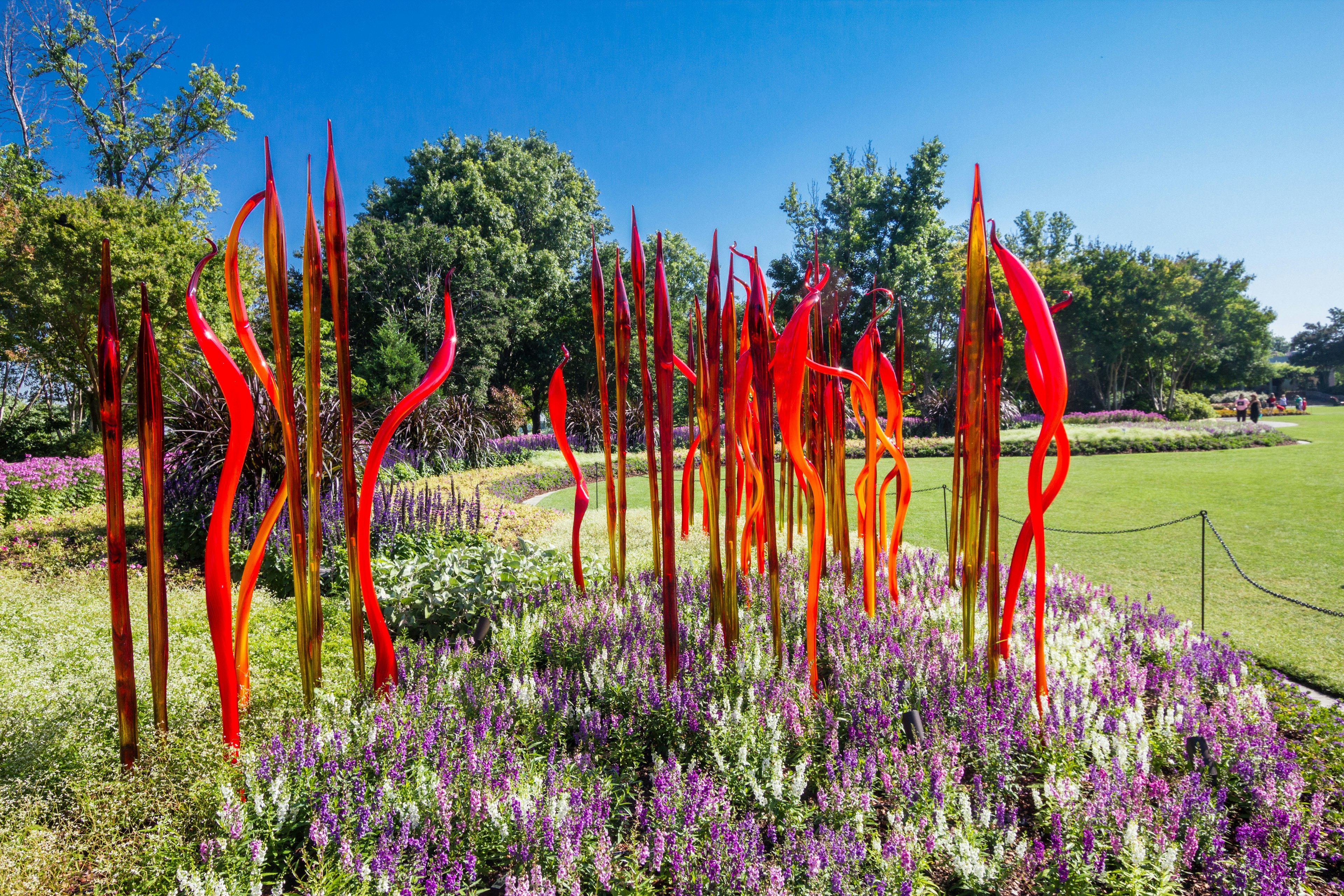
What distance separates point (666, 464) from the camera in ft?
9.18

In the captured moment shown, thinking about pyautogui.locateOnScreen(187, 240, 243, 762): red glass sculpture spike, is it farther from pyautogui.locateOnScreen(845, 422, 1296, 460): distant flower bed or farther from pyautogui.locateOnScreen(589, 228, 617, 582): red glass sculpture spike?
pyautogui.locateOnScreen(845, 422, 1296, 460): distant flower bed

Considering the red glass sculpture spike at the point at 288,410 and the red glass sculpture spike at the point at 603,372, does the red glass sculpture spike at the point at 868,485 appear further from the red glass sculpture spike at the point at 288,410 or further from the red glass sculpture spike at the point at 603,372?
the red glass sculpture spike at the point at 288,410

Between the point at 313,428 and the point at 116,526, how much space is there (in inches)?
25.3

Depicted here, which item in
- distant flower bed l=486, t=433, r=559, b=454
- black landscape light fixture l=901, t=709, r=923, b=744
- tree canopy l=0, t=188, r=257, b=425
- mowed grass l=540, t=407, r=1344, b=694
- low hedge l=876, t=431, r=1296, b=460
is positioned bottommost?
mowed grass l=540, t=407, r=1344, b=694

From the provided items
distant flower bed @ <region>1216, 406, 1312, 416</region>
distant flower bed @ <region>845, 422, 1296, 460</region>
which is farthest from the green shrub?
distant flower bed @ <region>845, 422, 1296, 460</region>

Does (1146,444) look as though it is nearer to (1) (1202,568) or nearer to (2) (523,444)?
(1) (1202,568)

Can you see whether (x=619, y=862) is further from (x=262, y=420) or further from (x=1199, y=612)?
(x=262, y=420)

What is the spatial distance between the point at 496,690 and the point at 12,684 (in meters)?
1.91

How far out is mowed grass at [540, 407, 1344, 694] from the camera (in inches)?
168

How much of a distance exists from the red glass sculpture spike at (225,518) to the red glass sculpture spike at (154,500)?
0.43 ft

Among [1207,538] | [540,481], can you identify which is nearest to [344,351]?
[1207,538]

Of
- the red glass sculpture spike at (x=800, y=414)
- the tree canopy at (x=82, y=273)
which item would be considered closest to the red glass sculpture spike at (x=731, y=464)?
the red glass sculpture spike at (x=800, y=414)

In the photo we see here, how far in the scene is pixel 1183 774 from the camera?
88.1 inches

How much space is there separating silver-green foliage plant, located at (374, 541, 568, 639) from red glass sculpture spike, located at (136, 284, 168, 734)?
1.38m
